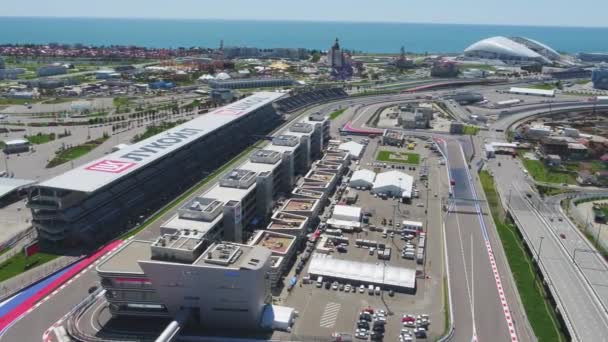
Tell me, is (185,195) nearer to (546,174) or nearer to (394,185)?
(394,185)

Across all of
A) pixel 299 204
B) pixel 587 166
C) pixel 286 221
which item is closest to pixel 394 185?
pixel 299 204

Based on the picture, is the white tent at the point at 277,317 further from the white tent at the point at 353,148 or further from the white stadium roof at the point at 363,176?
the white tent at the point at 353,148

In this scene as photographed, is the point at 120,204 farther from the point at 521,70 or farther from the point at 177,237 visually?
the point at 521,70

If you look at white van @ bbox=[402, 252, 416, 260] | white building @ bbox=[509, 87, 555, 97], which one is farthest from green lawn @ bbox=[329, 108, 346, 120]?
white van @ bbox=[402, 252, 416, 260]

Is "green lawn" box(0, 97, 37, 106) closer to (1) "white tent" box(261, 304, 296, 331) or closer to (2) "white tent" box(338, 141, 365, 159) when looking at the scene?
(2) "white tent" box(338, 141, 365, 159)

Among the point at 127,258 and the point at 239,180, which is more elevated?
the point at 239,180

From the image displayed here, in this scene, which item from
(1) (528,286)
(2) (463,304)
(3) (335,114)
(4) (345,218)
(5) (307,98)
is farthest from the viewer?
(5) (307,98)
